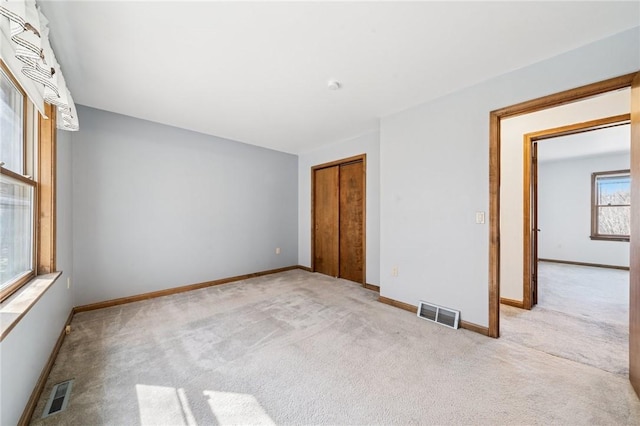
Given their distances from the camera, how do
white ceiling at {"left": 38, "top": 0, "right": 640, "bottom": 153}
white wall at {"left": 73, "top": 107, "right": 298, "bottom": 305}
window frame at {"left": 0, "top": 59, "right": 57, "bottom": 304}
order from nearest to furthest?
1. white ceiling at {"left": 38, "top": 0, "right": 640, "bottom": 153}
2. window frame at {"left": 0, "top": 59, "right": 57, "bottom": 304}
3. white wall at {"left": 73, "top": 107, "right": 298, "bottom": 305}

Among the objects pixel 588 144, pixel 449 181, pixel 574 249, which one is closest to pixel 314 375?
pixel 449 181

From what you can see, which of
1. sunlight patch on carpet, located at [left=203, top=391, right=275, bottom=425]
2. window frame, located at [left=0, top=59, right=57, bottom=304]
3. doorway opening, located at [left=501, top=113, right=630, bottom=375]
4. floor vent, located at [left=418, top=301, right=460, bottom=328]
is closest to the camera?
sunlight patch on carpet, located at [left=203, top=391, right=275, bottom=425]

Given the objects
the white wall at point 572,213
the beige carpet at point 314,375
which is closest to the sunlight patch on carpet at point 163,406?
the beige carpet at point 314,375

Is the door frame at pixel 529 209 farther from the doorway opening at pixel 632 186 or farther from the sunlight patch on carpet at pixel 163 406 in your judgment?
the sunlight patch on carpet at pixel 163 406

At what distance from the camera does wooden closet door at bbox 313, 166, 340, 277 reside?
4.50m

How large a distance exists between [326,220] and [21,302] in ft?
12.3

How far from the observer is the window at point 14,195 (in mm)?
1458

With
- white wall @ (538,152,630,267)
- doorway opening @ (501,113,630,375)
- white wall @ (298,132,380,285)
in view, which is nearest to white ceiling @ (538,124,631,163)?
doorway opening @ (501,113,630,375)

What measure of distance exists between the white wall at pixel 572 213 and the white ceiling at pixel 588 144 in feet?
1.08

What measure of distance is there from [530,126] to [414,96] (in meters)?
1.65

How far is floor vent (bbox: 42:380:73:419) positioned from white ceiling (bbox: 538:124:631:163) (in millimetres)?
6155

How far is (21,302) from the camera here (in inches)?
55.7

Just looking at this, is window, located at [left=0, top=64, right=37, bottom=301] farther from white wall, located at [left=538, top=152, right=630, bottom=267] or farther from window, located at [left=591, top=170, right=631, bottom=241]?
window, located at [left=591, top=170, right=631, bottom=241]

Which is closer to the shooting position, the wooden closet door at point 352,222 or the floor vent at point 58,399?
the floor vent at point 58,399
